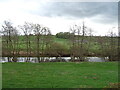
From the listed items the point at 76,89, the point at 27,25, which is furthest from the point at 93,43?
the point at 76,89

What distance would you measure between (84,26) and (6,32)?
68.4 ft

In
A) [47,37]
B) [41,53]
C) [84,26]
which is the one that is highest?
[84,26]

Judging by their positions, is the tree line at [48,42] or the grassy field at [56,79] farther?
the tree line at [48,42]

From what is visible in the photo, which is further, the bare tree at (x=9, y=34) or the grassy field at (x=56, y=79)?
the bare tree at (x=9, y=34)

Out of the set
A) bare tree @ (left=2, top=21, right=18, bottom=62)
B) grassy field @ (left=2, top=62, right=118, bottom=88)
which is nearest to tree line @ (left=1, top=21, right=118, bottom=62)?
bare tree @ (left=2, top=21, right=18, bottom=62)

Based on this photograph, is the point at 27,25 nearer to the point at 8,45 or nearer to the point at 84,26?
the point at 8,45

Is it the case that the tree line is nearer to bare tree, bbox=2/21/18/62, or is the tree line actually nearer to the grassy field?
bare tree, bbox=2/21/18/62

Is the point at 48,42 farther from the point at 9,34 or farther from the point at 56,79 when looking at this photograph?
the point at 56,79

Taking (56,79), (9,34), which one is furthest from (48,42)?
(56,79)

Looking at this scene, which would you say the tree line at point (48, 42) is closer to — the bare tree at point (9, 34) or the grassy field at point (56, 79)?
the bare tree at point (9, 34)

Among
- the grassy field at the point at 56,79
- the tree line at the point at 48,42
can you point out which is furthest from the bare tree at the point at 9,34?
the grassy field at the point at 56,79

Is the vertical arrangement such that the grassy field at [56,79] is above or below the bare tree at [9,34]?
below

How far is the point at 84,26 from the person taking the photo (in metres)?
43.1

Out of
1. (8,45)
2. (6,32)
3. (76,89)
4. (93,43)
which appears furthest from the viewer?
(93,43)
